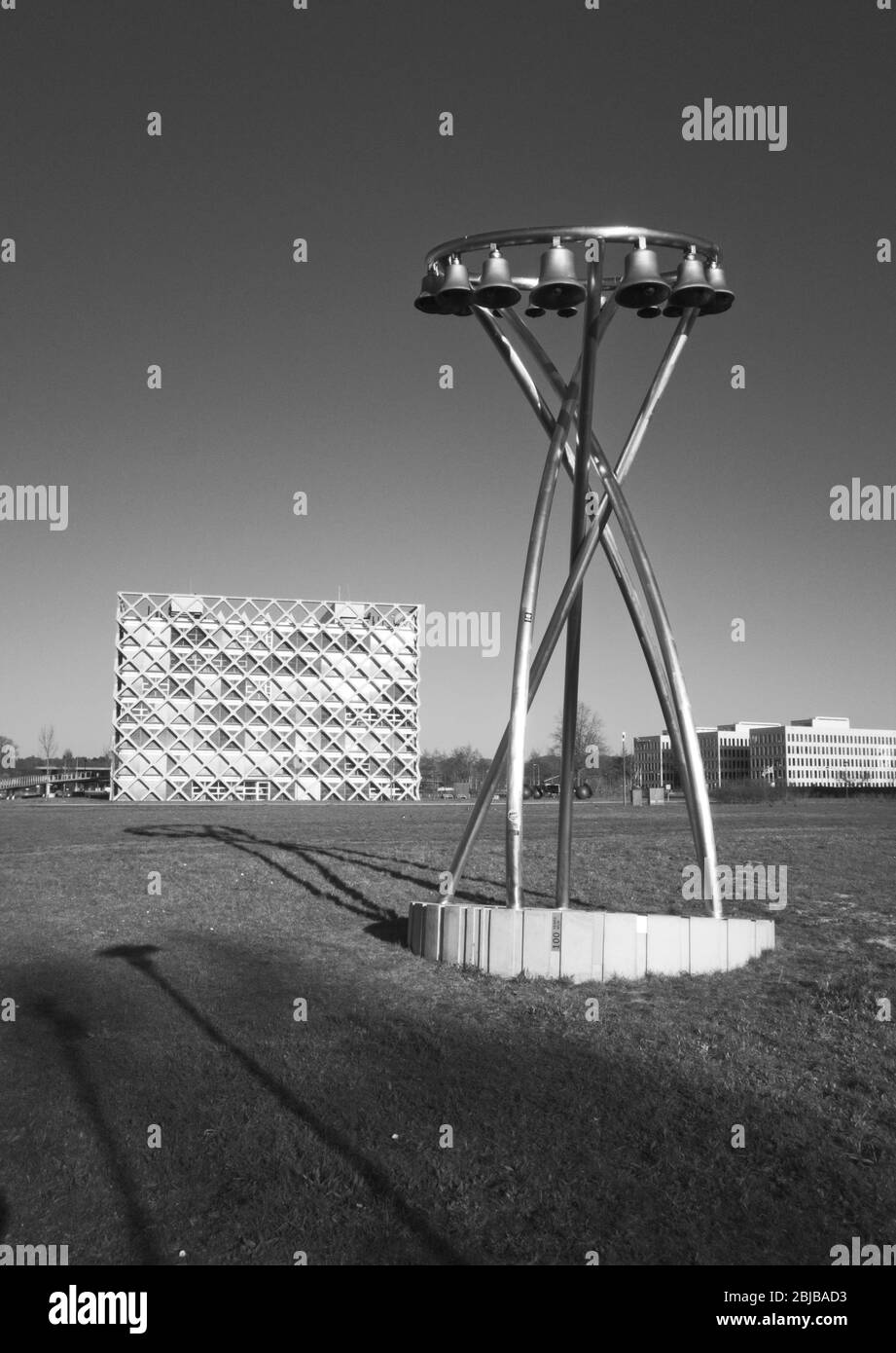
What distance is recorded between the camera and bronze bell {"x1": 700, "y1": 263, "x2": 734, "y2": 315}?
11.1 metres

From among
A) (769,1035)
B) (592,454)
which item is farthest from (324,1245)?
(592,454)

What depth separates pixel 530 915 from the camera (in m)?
10.5

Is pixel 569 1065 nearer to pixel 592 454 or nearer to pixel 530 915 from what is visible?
pixel 530 915

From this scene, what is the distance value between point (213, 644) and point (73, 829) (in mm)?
64070

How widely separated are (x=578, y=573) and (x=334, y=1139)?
726 cm

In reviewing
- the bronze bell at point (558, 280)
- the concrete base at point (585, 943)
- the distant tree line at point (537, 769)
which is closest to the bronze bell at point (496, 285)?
the bronze bell at point (558, 280)

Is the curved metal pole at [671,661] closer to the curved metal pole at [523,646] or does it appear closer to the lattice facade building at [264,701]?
the curved metal pole at [523,646]

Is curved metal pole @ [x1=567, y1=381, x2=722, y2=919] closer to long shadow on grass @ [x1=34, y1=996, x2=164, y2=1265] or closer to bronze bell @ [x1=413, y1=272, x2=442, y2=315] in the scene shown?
bronze bell @ [x1=413, y1=272, x2=442, y2=315]

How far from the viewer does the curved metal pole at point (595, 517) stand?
11.7m

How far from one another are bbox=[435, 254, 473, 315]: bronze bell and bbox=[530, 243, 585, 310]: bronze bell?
74cm

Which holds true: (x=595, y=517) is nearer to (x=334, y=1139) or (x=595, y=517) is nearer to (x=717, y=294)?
(x=717, y=294)

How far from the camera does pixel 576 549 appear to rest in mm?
11984

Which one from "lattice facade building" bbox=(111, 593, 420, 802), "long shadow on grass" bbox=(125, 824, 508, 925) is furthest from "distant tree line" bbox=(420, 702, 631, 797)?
"long shadow on grass" bbox=(125, 824, 508, 925)

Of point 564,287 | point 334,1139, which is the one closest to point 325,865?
point 564,287
